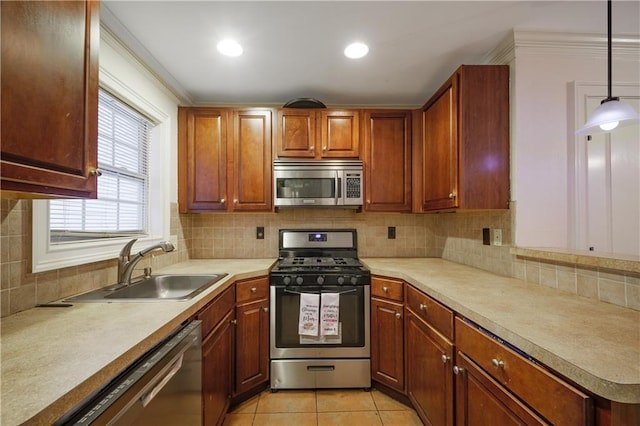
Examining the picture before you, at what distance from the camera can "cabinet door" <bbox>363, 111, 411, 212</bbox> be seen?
7.86 ft

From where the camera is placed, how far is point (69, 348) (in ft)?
2.53

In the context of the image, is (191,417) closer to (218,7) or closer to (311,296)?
(311,296)

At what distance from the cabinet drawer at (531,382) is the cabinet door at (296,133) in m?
1.80

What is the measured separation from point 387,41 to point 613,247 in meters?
1.91

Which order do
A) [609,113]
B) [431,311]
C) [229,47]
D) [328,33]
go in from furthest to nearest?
[229,47], [328,33], [431,311], [609,113]

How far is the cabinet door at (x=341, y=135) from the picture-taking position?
7.80ft

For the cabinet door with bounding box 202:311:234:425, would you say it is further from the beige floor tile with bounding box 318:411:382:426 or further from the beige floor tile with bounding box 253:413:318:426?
the beige floor tile with bounding box 318:411:382:426

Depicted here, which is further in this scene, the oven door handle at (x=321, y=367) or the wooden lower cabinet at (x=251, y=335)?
the oven door handle at (x=321, y=367)

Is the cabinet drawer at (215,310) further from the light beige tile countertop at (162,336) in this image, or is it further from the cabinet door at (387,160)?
the cabinet door at (387,160)

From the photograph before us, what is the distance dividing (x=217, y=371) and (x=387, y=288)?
1228 mm

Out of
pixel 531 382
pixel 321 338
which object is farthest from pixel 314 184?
pixel 531 382

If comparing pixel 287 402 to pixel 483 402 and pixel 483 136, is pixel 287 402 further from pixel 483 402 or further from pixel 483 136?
pixel 483 136

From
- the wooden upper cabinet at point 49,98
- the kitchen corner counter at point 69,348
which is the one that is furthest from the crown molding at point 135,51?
the kitchen corner counter at point 69,348

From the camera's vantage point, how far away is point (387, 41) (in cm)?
168
